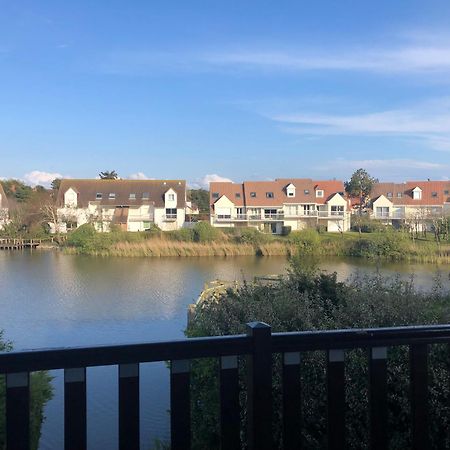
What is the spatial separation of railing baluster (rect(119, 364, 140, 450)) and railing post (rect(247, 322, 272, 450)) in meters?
0.45

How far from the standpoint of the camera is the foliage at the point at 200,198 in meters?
61.9

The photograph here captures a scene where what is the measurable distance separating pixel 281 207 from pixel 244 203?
322cm

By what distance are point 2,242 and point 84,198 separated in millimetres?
8078

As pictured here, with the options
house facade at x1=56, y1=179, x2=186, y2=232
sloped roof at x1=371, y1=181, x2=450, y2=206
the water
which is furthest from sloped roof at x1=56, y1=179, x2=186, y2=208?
sloped roof at x1=371, y1=181, x2=450, y2=206

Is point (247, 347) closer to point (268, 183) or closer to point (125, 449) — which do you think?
point (125, 449)

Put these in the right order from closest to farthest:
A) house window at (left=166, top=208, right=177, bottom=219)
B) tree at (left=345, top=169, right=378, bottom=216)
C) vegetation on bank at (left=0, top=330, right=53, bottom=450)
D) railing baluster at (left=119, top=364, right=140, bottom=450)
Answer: railing baluster at (left=119, top=364, right=140, bottom=450), vegetation on bank at (left=0, top=330, right=53, bottom=450), house window at (left=166, top=208, right=177, bottom=219), tree at (left=345, top=169, right=378, bottom=216)

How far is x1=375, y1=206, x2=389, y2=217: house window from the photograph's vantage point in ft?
156

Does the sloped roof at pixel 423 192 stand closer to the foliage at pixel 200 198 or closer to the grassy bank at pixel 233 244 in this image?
the grassy bank at pixel 233 244

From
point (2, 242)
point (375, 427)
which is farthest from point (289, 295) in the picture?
point (2, 242)

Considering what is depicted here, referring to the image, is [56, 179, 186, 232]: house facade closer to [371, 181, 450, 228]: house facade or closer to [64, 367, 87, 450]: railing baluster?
[371, 181, 450, 228]: house facade

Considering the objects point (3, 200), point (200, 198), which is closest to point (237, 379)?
point (3, 200)

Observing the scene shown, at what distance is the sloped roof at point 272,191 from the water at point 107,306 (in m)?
15.1

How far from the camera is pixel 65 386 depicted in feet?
6.31

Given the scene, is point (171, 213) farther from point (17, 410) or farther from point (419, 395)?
point (17, 410)
